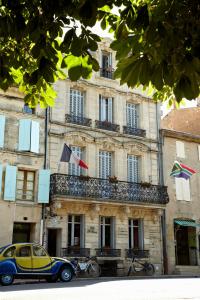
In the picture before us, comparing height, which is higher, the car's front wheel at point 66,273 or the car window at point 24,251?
the car window at point 24,251

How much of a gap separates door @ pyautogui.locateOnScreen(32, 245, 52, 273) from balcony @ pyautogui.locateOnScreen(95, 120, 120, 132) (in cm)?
883

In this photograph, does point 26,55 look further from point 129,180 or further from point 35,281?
point 129,180

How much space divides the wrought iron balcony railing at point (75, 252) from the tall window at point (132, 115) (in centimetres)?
737

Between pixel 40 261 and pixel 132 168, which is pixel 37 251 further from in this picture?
pixel 132 168

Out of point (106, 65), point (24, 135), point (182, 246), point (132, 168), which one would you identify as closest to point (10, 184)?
point (24, 135)

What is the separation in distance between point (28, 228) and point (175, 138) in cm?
992

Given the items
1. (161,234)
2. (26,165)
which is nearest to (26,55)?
(26,165)

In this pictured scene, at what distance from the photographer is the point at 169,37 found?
3.15 meters

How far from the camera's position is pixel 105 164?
21.7 meters

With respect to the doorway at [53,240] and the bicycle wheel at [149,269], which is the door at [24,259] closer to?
the doorway at [53,240]

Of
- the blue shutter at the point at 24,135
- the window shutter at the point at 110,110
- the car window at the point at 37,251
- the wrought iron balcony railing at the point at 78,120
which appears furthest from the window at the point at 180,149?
the car window at the point at 37,251

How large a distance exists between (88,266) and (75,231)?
6.27 ft

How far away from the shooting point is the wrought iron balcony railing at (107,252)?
19.9 m

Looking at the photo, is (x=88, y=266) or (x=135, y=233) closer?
(x=88, y=266)
